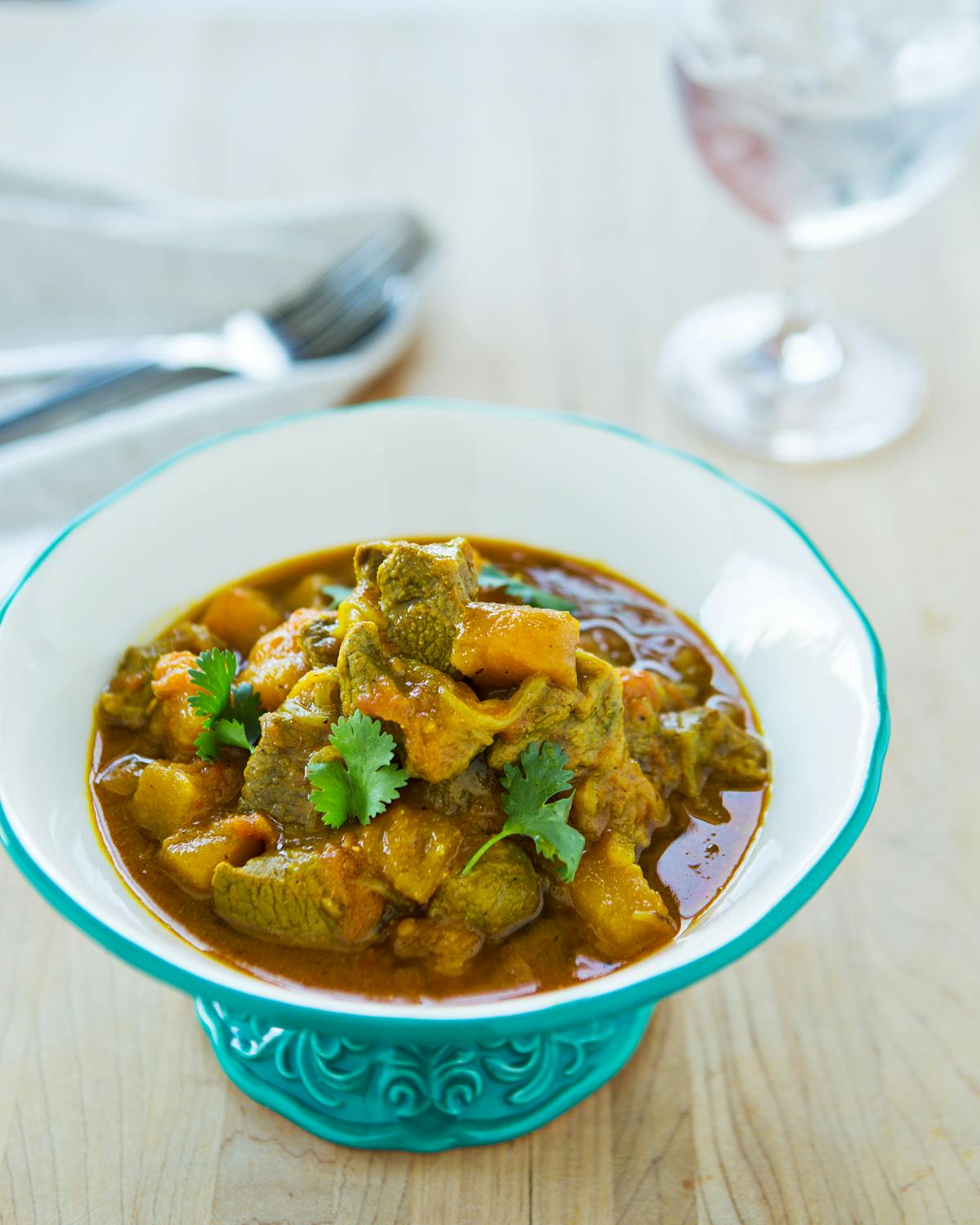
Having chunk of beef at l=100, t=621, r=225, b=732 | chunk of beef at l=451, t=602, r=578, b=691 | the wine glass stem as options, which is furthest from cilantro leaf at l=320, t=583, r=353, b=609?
the wine glass stem

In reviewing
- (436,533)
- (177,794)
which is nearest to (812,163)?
(436,533)

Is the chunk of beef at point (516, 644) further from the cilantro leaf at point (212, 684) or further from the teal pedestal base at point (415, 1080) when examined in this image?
the teal pedestal base at point (415, 1080)

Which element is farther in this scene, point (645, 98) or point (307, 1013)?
point (645, 98)

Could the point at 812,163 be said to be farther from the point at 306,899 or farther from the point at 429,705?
the point at 306,899

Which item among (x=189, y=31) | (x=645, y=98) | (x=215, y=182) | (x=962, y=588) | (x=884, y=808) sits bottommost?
(x=884, y=808)

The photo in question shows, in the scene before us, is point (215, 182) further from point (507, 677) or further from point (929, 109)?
point (507, 677)

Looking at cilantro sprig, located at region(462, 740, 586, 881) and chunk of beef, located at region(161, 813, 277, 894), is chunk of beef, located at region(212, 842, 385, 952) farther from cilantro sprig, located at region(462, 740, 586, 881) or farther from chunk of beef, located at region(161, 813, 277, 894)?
cilantro sprig, located at region(462, 740, 586, 881)

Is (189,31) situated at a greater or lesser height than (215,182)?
greater

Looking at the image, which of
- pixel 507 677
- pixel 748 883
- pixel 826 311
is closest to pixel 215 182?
pixel 826 311

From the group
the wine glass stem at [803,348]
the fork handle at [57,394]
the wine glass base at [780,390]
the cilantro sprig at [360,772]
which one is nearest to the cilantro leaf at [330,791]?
the cilantro sprig at [360,772]
